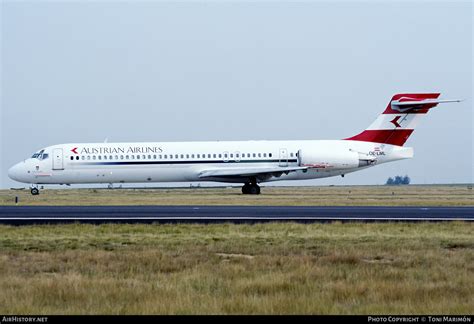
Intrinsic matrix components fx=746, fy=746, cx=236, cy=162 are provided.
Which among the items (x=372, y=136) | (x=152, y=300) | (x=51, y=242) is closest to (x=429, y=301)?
(x=152, y=300)

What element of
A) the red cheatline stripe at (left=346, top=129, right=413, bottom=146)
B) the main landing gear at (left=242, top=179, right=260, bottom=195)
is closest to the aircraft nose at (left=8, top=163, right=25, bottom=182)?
the main landing gear at (left=242, top=179, right=260, bottom=195)

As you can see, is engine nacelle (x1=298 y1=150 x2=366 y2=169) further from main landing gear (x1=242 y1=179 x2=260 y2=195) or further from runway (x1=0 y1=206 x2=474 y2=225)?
runway (x1=0 y1=206 x2=474 y2=225)

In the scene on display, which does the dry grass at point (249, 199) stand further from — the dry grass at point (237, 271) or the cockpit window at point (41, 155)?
the dry grass at point (237, 271)

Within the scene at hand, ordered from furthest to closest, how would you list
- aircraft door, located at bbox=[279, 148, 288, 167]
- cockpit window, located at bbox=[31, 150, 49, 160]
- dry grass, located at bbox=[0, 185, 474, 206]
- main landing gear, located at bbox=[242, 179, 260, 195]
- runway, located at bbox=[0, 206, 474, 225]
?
main landing gear, located at bbox=[242, 179, 260, 195]
aircraft door, located at bbox=[279, 148, 288, 167]
cockpit window, located at bbox=[31, 150, 49, 160]
dry grass, located at bbox=[0, 185, 474, 206]
runway, located at bbox=[0, 206, 474, 225]

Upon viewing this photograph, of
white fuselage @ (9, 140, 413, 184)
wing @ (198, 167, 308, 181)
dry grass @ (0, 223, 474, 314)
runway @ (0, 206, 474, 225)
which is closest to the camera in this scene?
dry grass @ (0, 223, 474, 314)

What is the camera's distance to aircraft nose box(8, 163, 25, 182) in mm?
49312

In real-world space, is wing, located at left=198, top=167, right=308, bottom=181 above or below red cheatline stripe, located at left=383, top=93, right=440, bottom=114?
below

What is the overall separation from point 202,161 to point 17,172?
12293 millimetres

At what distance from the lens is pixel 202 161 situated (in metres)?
48.8

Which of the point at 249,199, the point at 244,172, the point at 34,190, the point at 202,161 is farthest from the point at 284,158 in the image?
the point at 34,190

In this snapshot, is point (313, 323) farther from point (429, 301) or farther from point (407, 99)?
point (407, 99)

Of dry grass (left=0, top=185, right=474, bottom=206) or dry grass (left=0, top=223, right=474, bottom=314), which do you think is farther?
dry grass (left=0, top=185, right=474, bottom=206)

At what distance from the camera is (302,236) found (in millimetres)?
19922

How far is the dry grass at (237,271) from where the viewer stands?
1091cm
